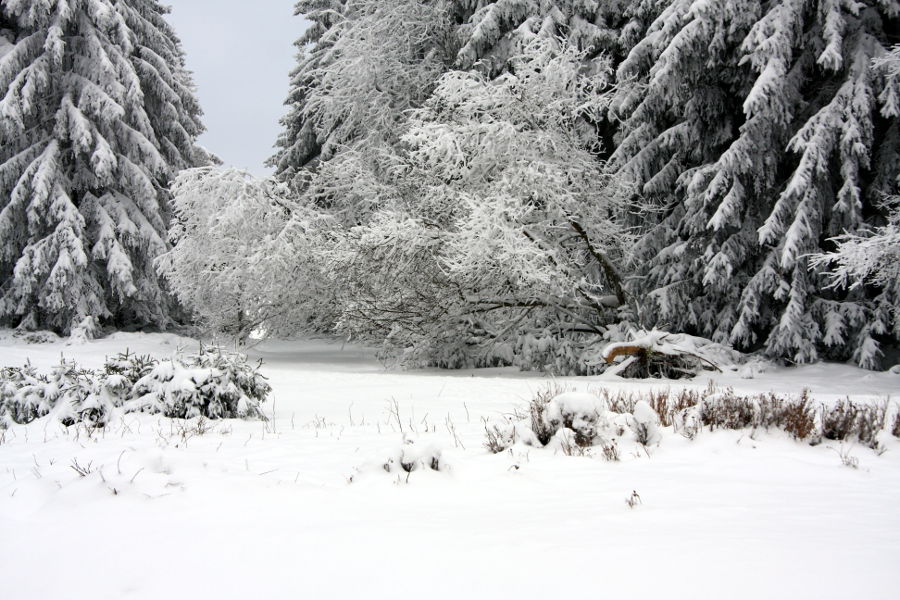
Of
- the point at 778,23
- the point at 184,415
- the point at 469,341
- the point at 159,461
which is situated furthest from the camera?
the point at 469,341

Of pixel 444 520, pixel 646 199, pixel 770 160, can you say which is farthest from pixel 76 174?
pixel 444 520

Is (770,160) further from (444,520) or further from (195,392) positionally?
(444,520)

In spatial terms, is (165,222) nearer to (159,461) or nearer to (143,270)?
(143,270)

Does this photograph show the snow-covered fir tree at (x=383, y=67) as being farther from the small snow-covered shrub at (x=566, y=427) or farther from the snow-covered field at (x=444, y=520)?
the snow-covered field at (x=444, y=520)

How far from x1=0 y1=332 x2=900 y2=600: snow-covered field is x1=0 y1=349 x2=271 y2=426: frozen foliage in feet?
2.49

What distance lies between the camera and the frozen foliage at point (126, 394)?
6.02 meters

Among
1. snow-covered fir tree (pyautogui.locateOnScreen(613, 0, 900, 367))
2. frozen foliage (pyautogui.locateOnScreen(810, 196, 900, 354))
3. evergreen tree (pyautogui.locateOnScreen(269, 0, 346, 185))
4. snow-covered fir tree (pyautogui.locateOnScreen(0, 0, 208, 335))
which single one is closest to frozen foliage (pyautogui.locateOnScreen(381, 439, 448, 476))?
frozen foliage (pyautogui.locateOnScreen(810, 196, 900, 354))

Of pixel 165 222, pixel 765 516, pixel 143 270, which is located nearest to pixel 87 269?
pixel 143 270

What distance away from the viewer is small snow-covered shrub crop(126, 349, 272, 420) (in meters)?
6.23

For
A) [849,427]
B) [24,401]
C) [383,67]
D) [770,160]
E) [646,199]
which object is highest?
[383,67]

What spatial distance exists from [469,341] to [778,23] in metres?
8.53

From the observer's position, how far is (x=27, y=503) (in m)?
3.18

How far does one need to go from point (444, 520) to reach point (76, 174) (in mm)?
19747

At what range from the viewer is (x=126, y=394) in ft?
21.6
